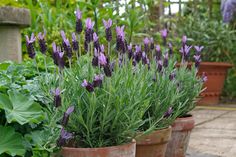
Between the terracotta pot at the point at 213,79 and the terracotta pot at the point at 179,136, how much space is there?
300cm

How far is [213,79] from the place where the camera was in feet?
17.9

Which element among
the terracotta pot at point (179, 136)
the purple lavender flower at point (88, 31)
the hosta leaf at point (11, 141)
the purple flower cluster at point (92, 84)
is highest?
the purple lavender flower at point (88, 31)

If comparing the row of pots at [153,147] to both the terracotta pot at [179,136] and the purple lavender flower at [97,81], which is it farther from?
the purple lavender flower at [97,81]

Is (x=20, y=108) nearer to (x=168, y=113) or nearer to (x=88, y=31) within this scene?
(x=88, y=31)

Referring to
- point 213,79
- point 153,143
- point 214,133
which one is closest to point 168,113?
point 153,143

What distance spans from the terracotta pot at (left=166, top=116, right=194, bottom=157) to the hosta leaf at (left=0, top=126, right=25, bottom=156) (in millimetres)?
1119

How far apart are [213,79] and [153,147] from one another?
11.6 ft

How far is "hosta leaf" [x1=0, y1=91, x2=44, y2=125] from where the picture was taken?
4.85ft

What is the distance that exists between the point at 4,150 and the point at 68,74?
393mm

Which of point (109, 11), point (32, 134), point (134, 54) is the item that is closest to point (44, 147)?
point (32, 134)

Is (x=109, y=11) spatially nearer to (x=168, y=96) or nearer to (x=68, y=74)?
(x=168, y=96)

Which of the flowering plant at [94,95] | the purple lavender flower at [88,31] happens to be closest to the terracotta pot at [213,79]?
the flowering plant at [94,95]

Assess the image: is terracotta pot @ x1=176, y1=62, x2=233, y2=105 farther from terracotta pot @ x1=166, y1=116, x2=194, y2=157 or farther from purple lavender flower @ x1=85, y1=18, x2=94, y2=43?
purple lavender flower @ x1=85, y1=18, x2=94, y2=43

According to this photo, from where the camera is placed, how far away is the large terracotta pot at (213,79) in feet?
17.6
